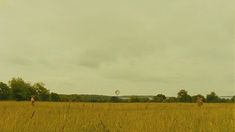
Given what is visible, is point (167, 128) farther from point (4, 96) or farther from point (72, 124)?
point (4, 96)

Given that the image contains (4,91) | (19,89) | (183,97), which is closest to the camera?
(183,97)

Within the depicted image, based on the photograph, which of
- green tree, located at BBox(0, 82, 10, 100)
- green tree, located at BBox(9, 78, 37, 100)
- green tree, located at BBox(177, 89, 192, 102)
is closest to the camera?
green tree, located at BBox(177, 89, 192, 102)

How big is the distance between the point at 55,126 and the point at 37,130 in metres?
0.28

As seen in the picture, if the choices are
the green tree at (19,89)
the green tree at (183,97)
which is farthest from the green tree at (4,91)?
the green tree at (183,97)

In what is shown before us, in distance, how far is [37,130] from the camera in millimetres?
6914

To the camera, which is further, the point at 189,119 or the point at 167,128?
the point at 189,119

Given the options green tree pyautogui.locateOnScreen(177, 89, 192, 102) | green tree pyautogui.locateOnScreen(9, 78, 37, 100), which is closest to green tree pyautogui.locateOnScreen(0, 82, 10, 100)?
green tree pyautogui.locateOnScreen(9, 78, 37, 100)

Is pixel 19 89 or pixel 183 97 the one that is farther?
pixel 19 89

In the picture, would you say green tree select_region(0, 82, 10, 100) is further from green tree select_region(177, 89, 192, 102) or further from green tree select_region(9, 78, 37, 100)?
green tree select_region(177, 89, 192, 102)

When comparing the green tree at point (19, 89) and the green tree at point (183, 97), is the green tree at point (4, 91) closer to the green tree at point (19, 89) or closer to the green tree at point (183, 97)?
the green tree at point (19, 89)

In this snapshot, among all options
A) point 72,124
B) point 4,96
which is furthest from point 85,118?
point 4,96

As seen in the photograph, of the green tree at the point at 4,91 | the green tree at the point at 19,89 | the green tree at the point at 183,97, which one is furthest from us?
Result: the green tree at the point at 19,89

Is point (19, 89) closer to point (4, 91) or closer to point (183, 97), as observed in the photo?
point (4, 91)

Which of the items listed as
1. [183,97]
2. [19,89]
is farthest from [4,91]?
[183,97]
